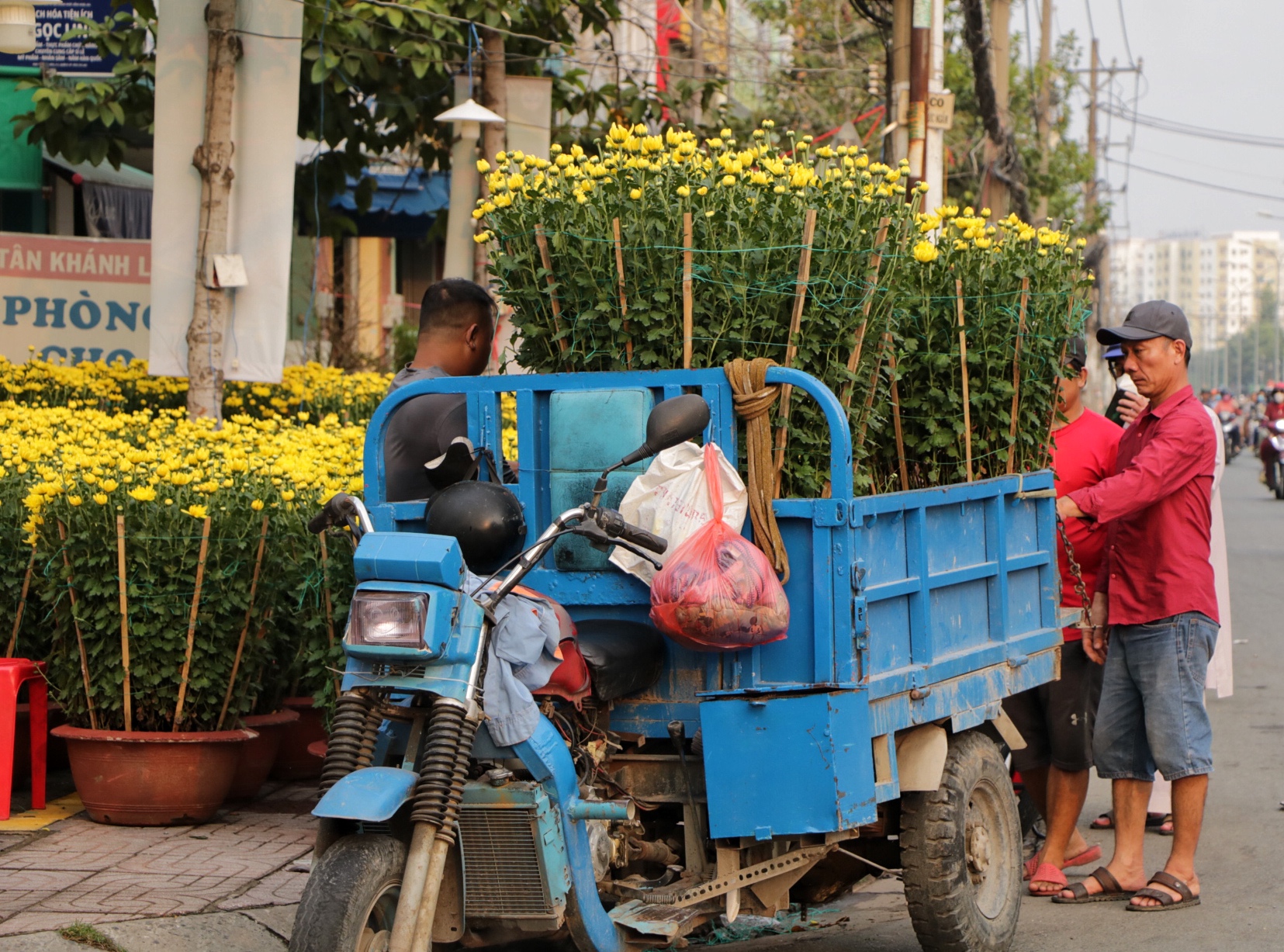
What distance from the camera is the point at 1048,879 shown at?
5.71m

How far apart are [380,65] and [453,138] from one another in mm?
730

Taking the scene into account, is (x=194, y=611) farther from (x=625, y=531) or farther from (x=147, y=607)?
(x=625, y=531)

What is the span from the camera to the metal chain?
5805 mm

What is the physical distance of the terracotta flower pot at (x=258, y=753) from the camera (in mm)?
5965

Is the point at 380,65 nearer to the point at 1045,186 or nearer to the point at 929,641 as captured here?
the point at 929,641

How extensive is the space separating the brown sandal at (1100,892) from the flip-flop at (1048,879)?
0.04 m

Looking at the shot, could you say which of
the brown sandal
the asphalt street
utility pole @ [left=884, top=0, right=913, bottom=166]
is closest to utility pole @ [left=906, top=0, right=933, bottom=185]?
utility pole @ [left=884, top=0, right=913, bottom=166]

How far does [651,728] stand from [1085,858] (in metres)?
2.58

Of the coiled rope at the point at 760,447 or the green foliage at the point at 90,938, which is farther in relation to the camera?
the green foliage at the point at 90,938

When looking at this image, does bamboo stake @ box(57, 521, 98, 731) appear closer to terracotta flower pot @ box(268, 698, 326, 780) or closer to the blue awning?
terracotta flower pot @ box(268, 698, 326, 780)

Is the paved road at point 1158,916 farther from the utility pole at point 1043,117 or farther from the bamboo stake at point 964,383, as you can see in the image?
the utility pole at point 1043,117

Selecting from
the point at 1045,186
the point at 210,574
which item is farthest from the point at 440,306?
the point at 1045,186

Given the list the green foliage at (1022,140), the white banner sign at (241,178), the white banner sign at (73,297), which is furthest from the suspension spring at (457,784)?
the green foliage at (1022,140)

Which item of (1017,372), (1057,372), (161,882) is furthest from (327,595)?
(1057,372)
